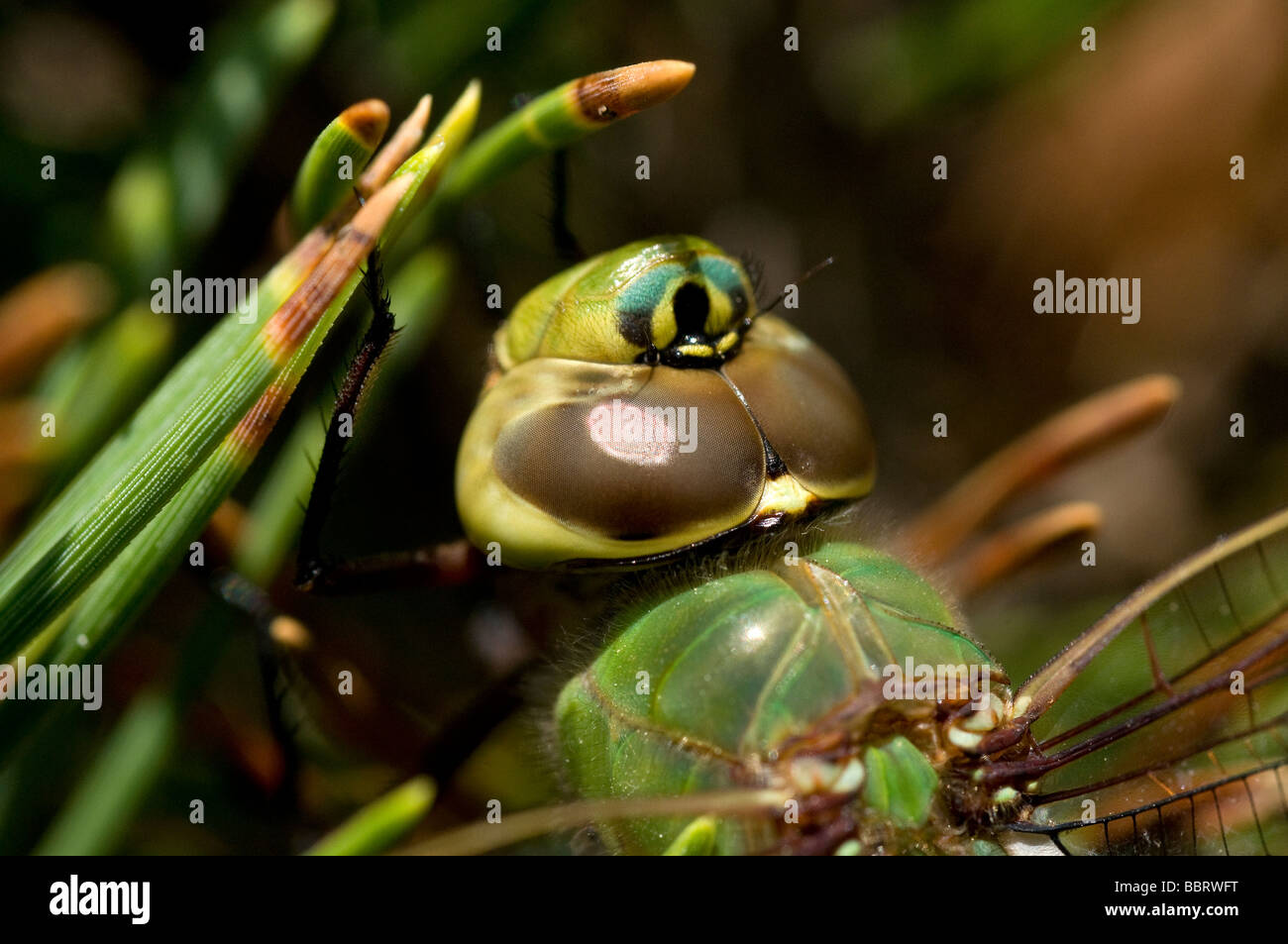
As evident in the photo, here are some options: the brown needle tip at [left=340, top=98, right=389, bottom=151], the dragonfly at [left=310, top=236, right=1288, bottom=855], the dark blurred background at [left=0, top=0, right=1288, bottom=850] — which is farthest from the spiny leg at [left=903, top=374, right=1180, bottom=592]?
the brown needle tip at [left=340, top=98, right=389, bottom=151]

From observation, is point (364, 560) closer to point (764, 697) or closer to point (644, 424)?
point (644, 424)

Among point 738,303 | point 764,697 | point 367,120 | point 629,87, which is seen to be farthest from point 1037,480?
point 367,120

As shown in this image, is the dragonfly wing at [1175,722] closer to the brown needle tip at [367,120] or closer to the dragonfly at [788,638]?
the dragonfly at [788,638]

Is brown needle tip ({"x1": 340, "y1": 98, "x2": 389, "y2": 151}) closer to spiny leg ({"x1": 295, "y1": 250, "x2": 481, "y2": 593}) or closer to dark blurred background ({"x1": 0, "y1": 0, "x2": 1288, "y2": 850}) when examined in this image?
spiny leg ({"x1": 295, "y1": 250, "x2": 481, "y2": 593})

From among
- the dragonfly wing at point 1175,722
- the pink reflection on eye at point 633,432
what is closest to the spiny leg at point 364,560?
the pink reflection on eye at point 633,432

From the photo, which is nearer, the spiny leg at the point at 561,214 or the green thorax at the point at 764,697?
the green thorax at the point at 764,697

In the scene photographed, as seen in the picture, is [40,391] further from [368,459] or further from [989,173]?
[989,173]
